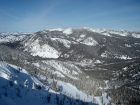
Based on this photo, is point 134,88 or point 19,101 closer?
point 19,101

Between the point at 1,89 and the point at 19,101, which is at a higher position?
the point at 1,89

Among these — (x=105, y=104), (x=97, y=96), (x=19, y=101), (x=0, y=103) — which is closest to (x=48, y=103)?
(x=19, y=101)

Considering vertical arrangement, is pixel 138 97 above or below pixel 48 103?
below

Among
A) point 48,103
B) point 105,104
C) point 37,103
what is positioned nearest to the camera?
point 37,103

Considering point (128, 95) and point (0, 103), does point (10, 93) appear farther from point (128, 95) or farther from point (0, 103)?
point (128, 95)

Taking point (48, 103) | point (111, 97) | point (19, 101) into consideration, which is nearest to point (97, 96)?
point (111, 97)

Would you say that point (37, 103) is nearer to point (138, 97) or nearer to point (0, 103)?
point (0, 103)

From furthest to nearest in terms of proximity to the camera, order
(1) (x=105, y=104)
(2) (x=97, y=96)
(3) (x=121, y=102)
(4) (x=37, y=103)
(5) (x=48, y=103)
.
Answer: (2) (x=97, y=96)
(3) (x=121, y=102)
(1) (x=105, y=104)
(5) (x=48, y=103)
(4) (x=37, y=103)

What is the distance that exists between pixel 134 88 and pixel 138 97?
26682 millimetres

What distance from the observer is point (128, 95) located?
178 metres

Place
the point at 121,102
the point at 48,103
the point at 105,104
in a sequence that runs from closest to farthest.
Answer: the point at 48,103 → the point at 105,104 → the point at 121,102

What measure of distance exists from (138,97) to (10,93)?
16872 centimetres

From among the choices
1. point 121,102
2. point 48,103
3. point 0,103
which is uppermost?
point 0,103

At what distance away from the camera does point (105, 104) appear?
493 feet
